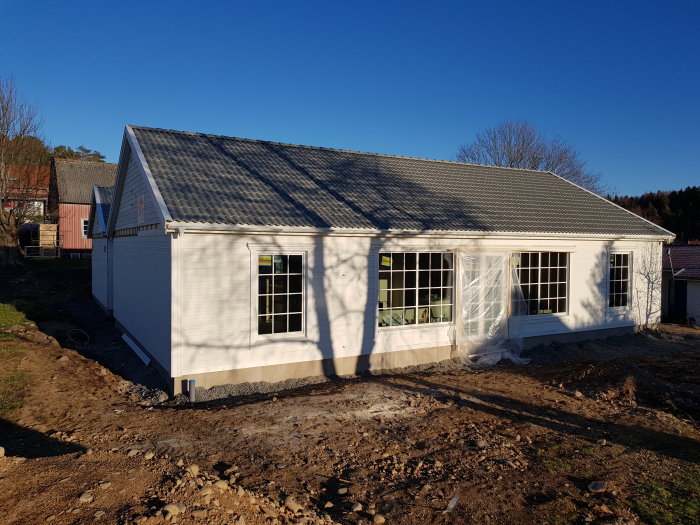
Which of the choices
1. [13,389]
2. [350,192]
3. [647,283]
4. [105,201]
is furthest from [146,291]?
[647,283]

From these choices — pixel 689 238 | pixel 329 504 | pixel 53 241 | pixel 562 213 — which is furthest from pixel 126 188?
pixel 689 238

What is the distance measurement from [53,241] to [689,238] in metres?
42.8

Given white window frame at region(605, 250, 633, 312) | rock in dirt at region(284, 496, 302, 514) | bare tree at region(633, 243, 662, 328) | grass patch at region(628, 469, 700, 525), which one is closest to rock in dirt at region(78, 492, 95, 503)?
rock in dirt at region(284, 496, 302, 514)

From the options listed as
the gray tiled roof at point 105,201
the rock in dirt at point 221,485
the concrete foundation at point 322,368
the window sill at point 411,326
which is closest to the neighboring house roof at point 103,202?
the gray tiled roof at point 105,201

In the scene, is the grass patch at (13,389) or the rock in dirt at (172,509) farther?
the grass patch at (13,389)

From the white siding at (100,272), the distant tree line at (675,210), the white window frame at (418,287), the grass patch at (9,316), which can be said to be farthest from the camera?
the distant tree line at (675,210)

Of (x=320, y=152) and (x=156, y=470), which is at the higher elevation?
(x=320, y=152)

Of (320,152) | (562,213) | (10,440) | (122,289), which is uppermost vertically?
(320,152)

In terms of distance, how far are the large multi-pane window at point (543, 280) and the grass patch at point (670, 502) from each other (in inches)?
294

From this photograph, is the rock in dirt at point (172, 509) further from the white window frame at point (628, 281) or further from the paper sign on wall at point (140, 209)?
the white window frame at point (628, 281)

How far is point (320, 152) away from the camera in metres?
14.8

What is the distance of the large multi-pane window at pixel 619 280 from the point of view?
49.2 feet

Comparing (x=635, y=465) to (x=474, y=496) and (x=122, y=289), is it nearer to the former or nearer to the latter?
(x=474, y=496)

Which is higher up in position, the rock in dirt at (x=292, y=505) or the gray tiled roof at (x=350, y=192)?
the gray tiled roof at (x=350, y=192)
